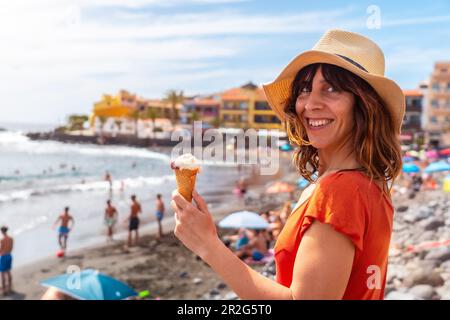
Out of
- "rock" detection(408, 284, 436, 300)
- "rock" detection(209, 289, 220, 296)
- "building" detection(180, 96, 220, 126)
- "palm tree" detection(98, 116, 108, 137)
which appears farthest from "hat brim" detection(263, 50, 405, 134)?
"palm tree" detection(98, 116, 108, 137)

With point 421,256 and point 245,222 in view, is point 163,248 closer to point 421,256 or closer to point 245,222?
point 245,222

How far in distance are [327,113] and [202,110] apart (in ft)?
261

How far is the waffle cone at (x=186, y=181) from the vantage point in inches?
58.8

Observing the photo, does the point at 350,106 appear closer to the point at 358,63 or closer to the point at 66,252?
the point at 358,63

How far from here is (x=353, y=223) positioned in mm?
1322

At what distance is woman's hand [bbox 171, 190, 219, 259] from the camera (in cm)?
142

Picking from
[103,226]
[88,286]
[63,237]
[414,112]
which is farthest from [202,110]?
[88,286]

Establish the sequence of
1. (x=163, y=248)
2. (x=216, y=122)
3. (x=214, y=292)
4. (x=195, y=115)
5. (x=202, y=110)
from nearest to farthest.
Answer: (x=214, y=292) < (x=163, y=248) < (x=216, y=122) < (x=195, y=115) < (x=202, y=110)

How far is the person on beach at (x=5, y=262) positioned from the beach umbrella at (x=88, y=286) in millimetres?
4365

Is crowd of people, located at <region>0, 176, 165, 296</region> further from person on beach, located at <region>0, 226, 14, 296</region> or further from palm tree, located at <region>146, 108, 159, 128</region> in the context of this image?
palm tree, located at <region>146, 108, 159, 128</region>

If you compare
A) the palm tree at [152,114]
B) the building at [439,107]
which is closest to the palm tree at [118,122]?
the palm tree at [152,114]

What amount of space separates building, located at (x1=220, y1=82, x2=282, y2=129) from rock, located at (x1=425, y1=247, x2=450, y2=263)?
2307 inches

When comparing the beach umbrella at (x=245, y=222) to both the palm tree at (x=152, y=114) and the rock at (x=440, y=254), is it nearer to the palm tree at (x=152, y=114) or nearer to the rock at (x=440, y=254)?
the rock at (x=440, y=254)
